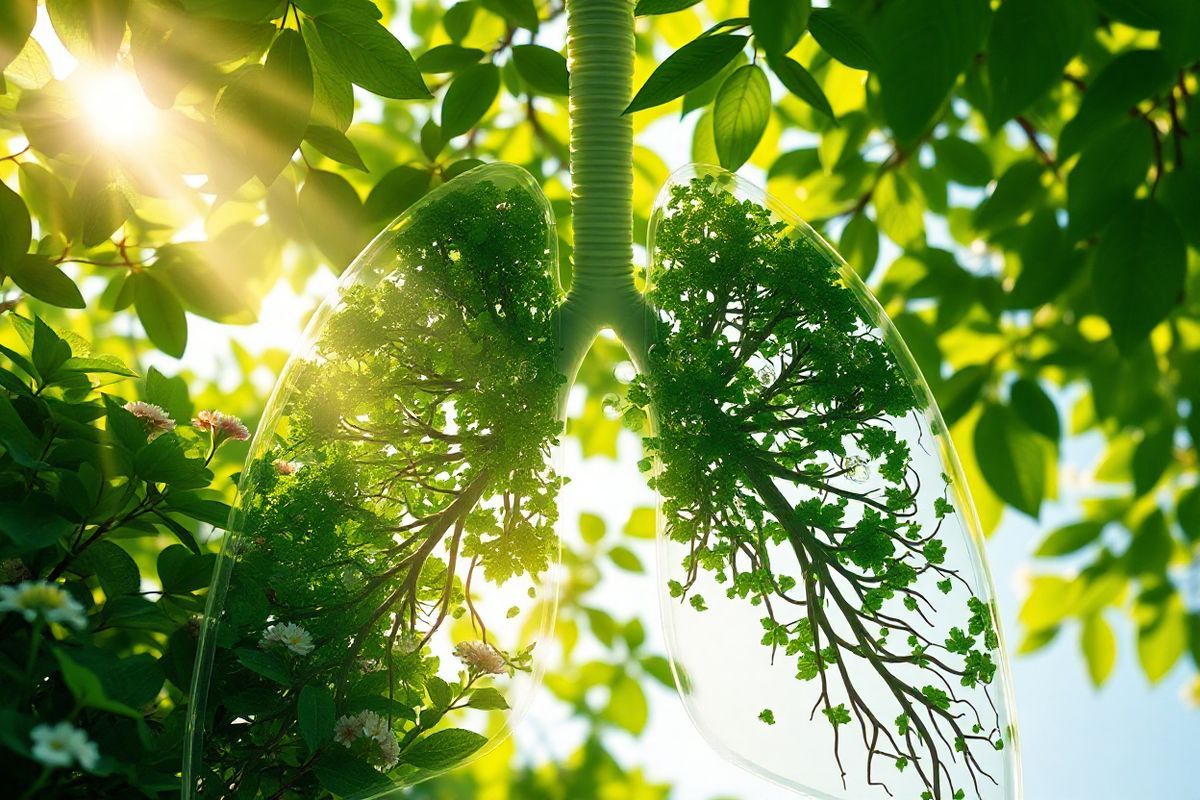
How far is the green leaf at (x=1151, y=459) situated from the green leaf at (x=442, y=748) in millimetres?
787

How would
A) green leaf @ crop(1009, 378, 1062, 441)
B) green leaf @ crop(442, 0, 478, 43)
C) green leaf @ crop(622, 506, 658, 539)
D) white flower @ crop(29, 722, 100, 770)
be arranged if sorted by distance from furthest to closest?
green leaf @ crop(622, 506, 658, 539)
green leaf @ crop(1009, 378, 1062, 441)
green leaf @ crop(442, 0, 478, 43)
white flower @ crop(29, 722, 100, 770)

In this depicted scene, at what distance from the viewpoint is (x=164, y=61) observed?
42 centimetres

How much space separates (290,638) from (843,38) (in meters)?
0.36

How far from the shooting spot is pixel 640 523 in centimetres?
104

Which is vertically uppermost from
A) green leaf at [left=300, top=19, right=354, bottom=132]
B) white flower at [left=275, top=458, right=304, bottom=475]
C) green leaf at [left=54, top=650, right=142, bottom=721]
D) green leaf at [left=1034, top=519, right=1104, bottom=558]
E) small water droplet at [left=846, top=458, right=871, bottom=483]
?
green leaf at [left=1034, top=519, right=1104, bottom=558]

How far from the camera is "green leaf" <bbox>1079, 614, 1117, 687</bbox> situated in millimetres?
1318

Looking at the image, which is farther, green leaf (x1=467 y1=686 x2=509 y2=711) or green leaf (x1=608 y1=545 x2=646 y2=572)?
green leaf (x1=608 y1=545 x2=646 y2=572)

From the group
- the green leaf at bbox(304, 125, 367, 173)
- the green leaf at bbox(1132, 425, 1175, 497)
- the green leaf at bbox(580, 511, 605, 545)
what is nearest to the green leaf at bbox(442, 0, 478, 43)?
the green leaf at bbox(304, 125, 367, 173)

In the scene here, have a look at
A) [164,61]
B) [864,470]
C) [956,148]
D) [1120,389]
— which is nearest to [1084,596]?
[1120,389]

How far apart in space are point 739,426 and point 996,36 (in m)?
0.20

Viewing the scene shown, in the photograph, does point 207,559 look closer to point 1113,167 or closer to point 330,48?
point 330,48

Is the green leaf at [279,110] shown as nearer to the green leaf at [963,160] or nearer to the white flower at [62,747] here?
the white flower at [62,747]

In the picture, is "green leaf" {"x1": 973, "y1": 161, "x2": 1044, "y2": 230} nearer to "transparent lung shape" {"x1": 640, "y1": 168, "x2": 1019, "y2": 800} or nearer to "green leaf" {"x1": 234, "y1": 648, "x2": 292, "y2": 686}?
"transparent lung shape" {"x1": 640, "y1": 168, "x2": 1019, "y2": 800}

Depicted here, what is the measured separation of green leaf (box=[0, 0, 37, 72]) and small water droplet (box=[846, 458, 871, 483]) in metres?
0.41
